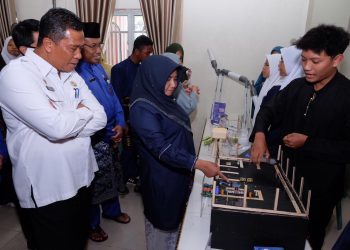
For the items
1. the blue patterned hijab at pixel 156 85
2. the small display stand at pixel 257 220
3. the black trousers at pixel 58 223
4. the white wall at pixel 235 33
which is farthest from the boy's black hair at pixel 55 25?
the white wall at pixel 235 33

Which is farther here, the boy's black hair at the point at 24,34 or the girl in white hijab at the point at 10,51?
the girl in white hijab at the point at 10,51

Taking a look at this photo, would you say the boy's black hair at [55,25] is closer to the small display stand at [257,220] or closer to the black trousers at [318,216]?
the small display stand at [257,220]

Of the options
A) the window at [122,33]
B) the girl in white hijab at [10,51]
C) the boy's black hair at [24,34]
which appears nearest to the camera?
the boy's black hair at [24,34]

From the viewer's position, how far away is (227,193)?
1.03m

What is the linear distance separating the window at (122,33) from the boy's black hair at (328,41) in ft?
7.99

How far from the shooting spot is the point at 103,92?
180cm

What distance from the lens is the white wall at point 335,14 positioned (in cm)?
249

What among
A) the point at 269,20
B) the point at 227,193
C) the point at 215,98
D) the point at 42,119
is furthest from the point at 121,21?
the point at 227,193

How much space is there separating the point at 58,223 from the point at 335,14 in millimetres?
2814

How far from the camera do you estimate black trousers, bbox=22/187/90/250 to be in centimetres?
119

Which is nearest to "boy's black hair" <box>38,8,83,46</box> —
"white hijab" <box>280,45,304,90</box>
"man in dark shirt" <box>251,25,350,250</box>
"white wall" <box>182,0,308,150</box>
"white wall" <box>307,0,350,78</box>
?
"man in dark shirt" <box>251,25,350,250</box>

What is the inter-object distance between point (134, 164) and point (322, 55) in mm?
2048

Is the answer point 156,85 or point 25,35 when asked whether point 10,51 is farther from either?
point 156,85

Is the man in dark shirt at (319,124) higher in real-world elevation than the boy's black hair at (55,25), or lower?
lower
